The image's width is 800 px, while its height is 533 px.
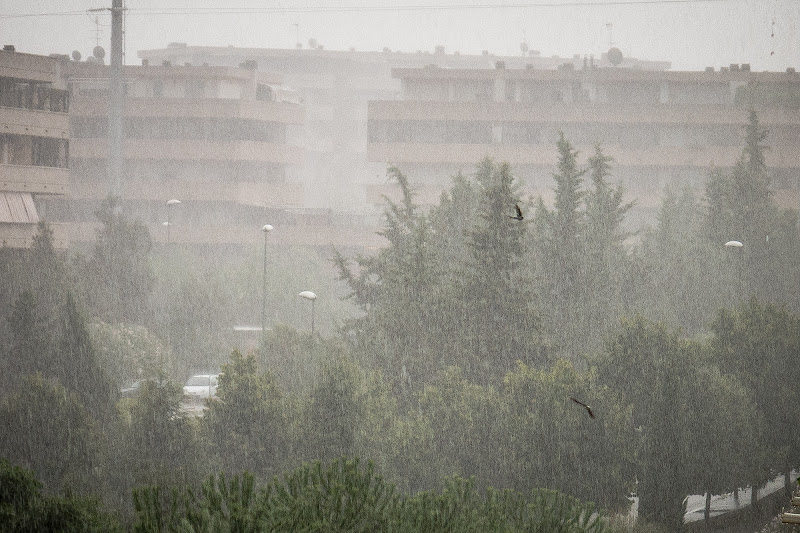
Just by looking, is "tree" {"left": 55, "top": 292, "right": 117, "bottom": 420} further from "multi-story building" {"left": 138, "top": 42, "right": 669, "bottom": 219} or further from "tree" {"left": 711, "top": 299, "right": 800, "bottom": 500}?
"multi-story building" {"left": 138, "top": 42, "right": 669, "bottom": 219}

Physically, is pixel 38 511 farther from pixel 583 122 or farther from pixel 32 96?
pixel 583 122

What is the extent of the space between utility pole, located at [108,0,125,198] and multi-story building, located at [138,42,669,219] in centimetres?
3659

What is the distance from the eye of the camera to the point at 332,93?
11725 cm

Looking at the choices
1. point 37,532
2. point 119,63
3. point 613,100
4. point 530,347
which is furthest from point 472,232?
point 613,100

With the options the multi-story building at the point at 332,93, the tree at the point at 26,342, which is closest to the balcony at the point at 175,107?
the multi-story building at the point at 332,93

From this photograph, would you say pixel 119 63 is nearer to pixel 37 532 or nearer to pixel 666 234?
pixel 666 234

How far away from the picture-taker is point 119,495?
2712cm

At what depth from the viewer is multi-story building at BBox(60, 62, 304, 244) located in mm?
75562

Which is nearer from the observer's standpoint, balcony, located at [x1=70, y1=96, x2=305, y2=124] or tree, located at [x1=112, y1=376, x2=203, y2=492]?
tree, located at [x1=112, y1=376, x2=203, y2=492]

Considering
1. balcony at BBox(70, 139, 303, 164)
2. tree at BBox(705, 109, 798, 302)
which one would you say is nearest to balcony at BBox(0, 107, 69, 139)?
balcony at BBox(70, 139, 303, 164)

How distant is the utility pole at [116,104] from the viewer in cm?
6756

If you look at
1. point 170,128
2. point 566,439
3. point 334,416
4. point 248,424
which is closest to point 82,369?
point 248,424

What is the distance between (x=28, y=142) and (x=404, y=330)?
25.4 m

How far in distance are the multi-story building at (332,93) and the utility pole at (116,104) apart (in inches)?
1441
